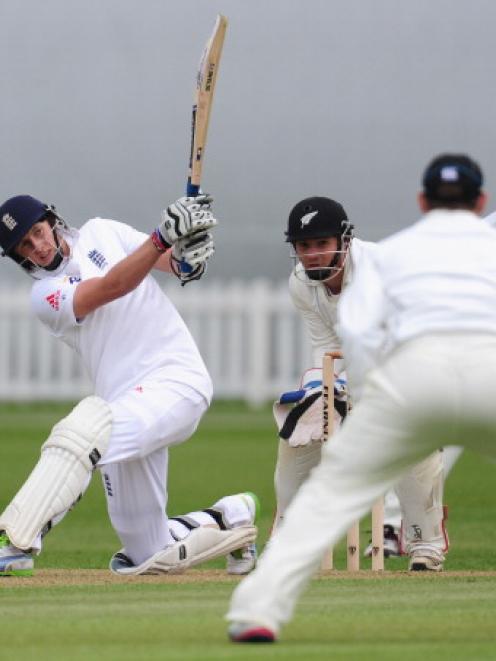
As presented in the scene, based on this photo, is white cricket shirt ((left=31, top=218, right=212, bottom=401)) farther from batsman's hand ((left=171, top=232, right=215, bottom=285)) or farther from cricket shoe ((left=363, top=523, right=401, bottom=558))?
cricket shoe ((left=363, top=523, right=401, bottom=558))

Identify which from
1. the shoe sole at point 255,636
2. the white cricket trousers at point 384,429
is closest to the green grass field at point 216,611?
the shoe sole at point 255,636

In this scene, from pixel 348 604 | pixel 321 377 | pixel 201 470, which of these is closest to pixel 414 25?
pixel 201 470

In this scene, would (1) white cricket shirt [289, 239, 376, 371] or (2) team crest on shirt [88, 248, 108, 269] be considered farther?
(1) white cricket shirt [289, 239, 376, 371]

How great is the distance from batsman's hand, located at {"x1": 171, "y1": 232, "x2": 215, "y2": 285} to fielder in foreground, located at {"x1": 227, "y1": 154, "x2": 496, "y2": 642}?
2.06m

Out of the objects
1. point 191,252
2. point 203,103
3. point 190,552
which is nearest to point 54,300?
point 191,252

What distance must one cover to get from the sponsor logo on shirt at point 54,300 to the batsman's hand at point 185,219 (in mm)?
544

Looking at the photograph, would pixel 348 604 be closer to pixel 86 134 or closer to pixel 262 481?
pixel 262 481

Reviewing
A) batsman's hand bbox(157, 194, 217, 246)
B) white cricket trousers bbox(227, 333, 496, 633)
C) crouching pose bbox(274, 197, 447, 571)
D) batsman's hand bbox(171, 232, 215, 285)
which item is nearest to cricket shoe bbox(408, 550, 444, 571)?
crouching pose bbox(274, 197, 447, 571)

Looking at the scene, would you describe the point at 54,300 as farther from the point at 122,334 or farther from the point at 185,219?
the point at 185,219

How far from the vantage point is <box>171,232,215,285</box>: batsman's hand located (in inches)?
272

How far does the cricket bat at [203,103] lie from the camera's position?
711 centimetres

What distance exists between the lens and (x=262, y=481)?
40.9ft

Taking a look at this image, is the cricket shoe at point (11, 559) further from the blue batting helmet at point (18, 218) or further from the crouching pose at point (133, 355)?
the blue batting helmet at point (18, 218)

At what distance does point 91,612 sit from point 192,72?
49.9ft
